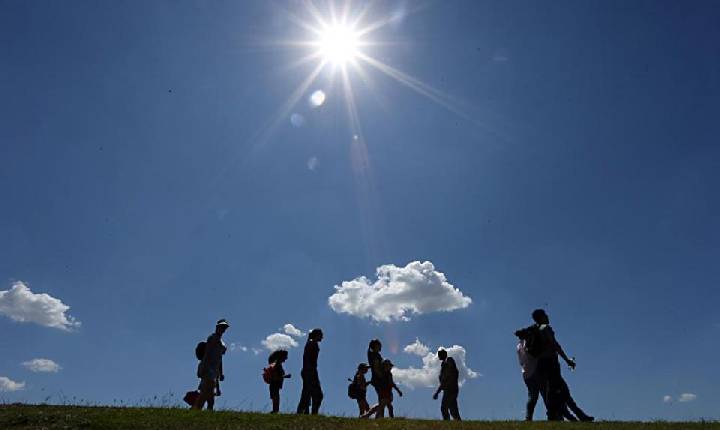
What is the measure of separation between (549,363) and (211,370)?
8908mm

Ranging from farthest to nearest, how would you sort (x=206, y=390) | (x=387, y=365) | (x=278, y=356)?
(x=278, y=356)
(x=387, y=365)
(x=206, y=390)

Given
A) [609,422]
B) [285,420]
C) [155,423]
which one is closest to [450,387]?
[609,422]

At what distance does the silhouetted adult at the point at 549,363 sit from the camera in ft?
42.5

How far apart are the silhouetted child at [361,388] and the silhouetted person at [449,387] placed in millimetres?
2208

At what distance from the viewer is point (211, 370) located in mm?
14781

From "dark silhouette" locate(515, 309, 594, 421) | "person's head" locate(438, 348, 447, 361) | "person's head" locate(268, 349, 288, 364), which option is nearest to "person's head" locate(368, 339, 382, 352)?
"person's head" locate(438, 348, 447, 361)

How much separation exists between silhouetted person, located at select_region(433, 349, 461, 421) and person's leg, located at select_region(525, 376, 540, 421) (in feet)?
10.1

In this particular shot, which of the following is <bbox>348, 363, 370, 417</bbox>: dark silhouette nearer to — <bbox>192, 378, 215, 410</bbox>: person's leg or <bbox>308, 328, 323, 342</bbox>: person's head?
<bbox>308, 328, 323, 342</bbox>: person's head

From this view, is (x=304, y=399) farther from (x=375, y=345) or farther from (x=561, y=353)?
(x=561, y=353)

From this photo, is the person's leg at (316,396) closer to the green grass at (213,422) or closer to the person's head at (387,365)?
the person's head at (387,365)

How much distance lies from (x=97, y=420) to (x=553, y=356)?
415 inches

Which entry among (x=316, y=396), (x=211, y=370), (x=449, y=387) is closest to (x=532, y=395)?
(x=449, y=387)

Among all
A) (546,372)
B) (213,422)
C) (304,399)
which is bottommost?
(213,422)

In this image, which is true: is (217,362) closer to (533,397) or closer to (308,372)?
(308,372)
